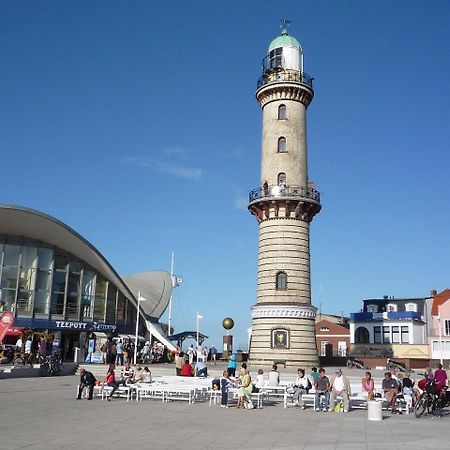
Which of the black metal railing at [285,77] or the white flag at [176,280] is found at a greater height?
the black metal railing at [285,77]

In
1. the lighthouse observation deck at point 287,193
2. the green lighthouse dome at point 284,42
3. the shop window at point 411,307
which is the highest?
the green lighthouse dome at point 284,42

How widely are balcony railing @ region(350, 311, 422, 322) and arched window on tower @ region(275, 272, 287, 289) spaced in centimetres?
3186

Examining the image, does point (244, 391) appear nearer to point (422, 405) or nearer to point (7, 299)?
point (422, 405)

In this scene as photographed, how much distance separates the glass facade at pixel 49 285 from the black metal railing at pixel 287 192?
14764 mm

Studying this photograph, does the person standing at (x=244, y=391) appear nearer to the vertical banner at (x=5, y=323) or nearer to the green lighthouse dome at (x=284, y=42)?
the vertical banner at (x=5, y=323)

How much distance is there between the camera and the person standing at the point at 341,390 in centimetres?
1867

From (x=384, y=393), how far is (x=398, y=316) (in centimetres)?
4651

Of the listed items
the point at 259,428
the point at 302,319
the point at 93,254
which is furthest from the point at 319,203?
the point at 259,428

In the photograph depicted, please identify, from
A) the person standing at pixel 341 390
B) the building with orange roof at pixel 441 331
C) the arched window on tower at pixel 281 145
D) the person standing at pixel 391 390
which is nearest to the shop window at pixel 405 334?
the building with orange roof at pixel 441 331

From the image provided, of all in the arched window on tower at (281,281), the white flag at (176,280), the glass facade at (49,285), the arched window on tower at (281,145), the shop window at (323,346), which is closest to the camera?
the arched window on tower at (281,281)

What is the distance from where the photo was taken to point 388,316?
210 feet

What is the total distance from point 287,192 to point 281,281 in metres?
6.01

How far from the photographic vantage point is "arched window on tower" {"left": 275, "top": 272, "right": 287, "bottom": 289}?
119ft

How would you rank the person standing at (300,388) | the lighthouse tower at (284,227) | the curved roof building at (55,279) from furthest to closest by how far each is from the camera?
the curved roof building at (55,279) → the lighthouse tower at (284,227) → the person standing at (300,388)
